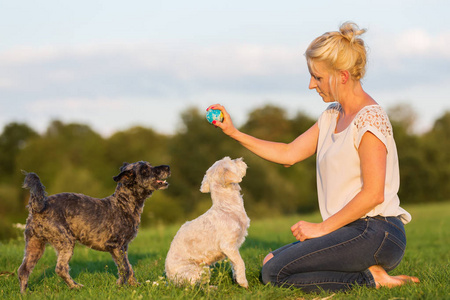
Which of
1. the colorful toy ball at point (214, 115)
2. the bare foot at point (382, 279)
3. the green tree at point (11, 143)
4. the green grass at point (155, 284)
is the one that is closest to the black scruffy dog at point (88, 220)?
the green grass at point (155, 284)

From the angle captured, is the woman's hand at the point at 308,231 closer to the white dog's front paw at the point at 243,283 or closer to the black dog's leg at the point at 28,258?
the white dog's front paw at the point at 243,283

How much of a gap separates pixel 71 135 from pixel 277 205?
35680 millimetres

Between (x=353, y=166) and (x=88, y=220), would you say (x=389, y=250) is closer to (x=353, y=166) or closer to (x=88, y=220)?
(x=353, y=166)

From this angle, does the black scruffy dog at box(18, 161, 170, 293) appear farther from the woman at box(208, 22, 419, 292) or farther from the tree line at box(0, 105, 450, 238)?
the tree line at box(0, 105, 450, 238)

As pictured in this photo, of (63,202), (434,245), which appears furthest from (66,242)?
(434,245)

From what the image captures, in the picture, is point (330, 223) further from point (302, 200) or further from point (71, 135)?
point (71, 135)

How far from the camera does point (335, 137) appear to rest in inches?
264

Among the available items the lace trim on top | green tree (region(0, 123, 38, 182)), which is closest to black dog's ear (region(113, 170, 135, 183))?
the lace trim on top

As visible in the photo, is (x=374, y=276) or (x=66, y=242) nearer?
(x=374, y=276)

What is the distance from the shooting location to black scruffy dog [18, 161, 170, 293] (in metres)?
6.95

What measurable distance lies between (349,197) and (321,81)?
5.05 ft

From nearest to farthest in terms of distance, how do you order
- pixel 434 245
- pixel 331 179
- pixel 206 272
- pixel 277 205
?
1. pixel 206 272
2. pixel 331 179
3. pixel 434 245
4. pixel 277 205

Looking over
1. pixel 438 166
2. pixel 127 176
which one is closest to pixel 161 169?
pixel 127 176

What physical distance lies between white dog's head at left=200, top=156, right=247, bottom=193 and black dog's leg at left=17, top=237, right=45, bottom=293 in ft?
8.45
